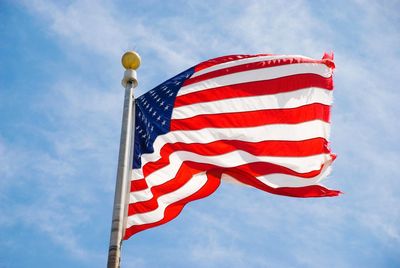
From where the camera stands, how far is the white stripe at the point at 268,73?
57.3 ft

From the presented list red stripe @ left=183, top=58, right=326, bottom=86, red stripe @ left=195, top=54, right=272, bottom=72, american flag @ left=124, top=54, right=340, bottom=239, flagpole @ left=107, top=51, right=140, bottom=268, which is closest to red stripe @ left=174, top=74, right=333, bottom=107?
american flag @ left=124, top=54, right=340, bottom=239

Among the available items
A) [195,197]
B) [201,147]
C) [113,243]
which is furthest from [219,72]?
[113,243]

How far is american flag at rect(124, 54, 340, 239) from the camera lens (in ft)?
52.6

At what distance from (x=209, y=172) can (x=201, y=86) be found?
2364 mm

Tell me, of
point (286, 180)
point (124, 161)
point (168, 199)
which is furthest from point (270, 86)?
point (124, 161)

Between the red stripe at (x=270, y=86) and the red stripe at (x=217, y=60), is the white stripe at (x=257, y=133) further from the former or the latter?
the red stripe at (x=217, y=60)

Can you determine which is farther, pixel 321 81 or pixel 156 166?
pixel 321 81

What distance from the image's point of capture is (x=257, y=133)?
16.9 m

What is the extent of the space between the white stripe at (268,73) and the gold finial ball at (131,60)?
1754 millimetres

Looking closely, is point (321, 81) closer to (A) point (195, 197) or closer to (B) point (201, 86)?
(B) point (201, 86)

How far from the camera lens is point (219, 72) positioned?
1759 centimetres

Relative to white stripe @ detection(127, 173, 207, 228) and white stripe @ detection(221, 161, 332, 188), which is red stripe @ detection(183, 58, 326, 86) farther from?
white stripe @ detection(221, 161, 332, 188)

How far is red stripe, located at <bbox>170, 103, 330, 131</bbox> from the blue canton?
0.83 m

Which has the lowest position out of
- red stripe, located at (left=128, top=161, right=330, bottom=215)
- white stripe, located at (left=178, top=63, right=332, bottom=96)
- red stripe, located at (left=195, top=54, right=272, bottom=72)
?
red stripe, located at (left=128, top=161, right=330, bottom=215)
